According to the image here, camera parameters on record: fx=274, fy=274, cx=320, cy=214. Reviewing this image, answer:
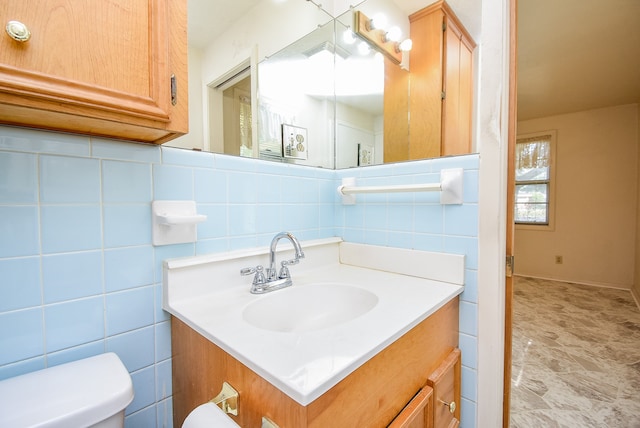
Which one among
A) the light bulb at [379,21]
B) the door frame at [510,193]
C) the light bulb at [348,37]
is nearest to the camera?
the door frame at [510,193]

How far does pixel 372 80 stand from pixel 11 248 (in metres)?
1.47

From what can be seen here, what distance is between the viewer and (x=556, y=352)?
6.84 ft

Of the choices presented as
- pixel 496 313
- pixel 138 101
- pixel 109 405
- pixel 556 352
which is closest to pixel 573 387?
pixel 556 352

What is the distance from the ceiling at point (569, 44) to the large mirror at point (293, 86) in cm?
1

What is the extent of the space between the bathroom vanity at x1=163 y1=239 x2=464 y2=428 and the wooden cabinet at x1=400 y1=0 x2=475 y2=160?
1.46 feet

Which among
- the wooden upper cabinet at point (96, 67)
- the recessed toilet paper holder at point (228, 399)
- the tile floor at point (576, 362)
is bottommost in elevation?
the tile floor at point (576, 362)

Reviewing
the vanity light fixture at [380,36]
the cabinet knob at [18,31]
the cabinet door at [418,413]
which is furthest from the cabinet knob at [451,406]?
the vanity light fixture at [380,36]

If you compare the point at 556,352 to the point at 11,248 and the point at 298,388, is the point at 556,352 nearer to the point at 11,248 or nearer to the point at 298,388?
the point at 298,388

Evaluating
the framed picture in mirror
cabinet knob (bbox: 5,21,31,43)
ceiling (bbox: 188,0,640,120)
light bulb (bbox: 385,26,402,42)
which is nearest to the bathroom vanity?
the framed picture in mirror

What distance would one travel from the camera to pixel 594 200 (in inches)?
151

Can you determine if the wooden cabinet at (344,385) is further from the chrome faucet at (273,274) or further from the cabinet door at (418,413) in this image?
the chrome faucet at (273,274)

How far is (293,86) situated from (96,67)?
3.00ft

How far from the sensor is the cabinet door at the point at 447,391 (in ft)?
2.67

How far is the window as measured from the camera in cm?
417
